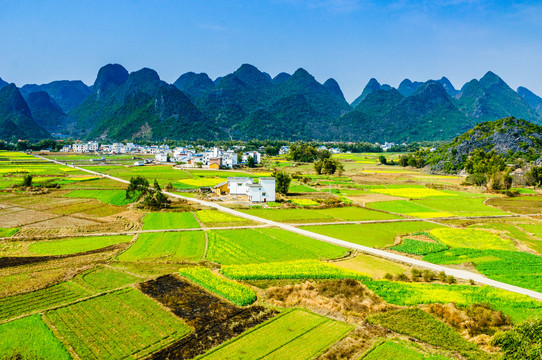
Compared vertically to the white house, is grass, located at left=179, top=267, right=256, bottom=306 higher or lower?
lower

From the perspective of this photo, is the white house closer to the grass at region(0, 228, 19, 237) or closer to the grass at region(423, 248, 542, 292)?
the grass at region(0, 228, 19, 237)

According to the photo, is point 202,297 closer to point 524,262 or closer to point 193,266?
point 193,266

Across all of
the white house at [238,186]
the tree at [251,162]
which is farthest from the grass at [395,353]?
the tree at [251,162]

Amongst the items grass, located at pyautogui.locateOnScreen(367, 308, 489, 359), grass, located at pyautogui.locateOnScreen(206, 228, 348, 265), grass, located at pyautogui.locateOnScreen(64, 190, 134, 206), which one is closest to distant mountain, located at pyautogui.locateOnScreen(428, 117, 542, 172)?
grass, located at pyautogui.locateOnScreen(206, 228, 348, 265)

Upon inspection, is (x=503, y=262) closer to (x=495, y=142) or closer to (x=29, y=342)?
(x=29, y=342)

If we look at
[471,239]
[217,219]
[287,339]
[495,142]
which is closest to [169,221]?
[217,219]

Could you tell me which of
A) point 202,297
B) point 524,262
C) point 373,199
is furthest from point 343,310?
point 373,199
